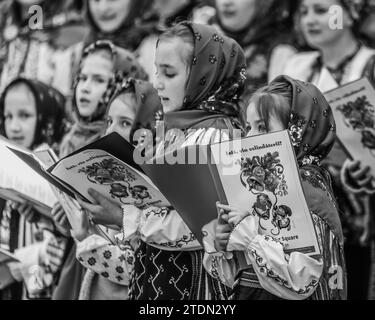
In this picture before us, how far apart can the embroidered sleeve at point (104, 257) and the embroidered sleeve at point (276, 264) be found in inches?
29.6

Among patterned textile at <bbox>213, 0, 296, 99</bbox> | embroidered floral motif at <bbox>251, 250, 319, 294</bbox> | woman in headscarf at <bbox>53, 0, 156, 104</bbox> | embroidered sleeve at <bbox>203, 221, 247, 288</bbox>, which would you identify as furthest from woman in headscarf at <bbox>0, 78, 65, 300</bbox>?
embroidered floral motif at <bbox>251, 250, 319, 294</bbox>

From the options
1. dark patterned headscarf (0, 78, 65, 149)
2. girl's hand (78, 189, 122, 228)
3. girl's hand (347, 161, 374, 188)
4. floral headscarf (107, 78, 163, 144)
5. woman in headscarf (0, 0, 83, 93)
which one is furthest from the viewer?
woman in headscarf (0, 0, 83, 93)

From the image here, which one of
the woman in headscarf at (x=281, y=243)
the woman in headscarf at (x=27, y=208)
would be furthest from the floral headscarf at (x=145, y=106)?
the woman in headscarf at (x=281, y=243)

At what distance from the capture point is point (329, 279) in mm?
2301

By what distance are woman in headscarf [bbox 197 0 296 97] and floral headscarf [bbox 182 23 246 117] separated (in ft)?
3.54

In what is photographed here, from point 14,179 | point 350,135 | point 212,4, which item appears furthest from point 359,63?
point 14,179

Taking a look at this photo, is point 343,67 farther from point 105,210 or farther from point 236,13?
point 105,210

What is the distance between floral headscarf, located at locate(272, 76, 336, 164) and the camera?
2.32 m

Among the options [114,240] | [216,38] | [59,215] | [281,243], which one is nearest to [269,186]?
[281,243]

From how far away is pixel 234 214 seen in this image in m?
2.16

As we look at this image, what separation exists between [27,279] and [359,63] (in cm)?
159

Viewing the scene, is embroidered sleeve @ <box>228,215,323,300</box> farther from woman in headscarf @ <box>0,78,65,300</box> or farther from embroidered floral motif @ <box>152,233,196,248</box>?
woman in headscarf @ <box>0,78,65,300</box>

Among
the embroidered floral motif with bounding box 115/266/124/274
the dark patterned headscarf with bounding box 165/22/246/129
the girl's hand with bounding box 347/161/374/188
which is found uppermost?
the dark patterned headscarf with bounding box 165/22/246/129

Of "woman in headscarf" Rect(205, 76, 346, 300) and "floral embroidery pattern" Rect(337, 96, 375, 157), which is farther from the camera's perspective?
"floral embroidery pattern" Rect(337, 96, 375, 157)
